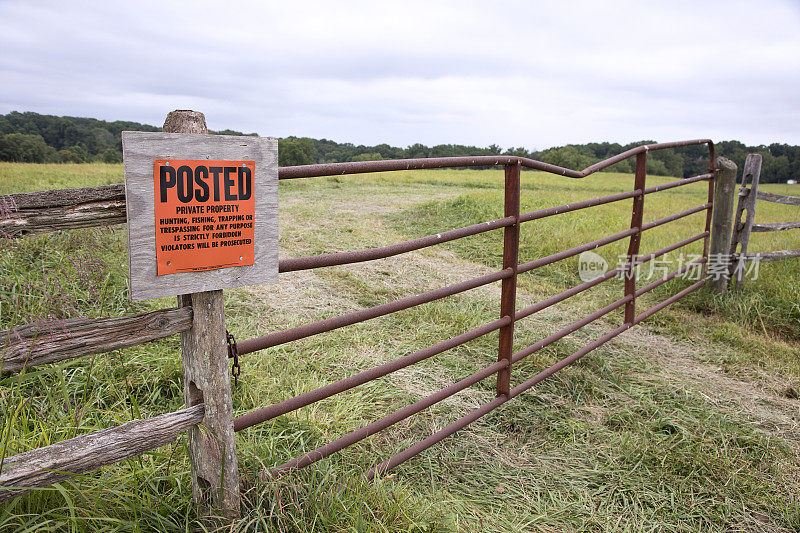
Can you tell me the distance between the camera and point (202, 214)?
169 centimetres

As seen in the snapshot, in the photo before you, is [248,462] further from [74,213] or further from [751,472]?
[751,472]

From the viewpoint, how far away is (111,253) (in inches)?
218

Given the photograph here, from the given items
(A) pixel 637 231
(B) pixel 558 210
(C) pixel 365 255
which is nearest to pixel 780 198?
(A) pixel 637 231

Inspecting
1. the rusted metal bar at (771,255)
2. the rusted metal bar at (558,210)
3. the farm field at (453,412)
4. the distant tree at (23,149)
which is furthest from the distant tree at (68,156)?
the rusted metal bar at (771,255)


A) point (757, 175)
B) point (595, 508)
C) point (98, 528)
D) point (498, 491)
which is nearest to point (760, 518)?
point (595, 508)

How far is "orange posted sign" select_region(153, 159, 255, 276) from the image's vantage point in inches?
63.9

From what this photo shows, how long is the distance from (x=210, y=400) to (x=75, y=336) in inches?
18.0

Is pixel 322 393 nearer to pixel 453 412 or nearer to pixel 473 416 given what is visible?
pixel 473 416

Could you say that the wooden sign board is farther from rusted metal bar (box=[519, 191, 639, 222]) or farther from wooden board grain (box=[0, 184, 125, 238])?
rusted metal bar (box=[519, 191, 639, 222])

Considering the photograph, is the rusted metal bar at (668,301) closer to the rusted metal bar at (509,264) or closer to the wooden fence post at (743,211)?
the wooden fence post at (743,211)

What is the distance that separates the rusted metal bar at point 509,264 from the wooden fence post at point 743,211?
3.74 meters

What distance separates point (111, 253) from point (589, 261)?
5401mm

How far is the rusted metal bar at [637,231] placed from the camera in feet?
14.0

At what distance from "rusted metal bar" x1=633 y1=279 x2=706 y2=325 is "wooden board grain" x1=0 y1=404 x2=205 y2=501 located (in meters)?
4.04
